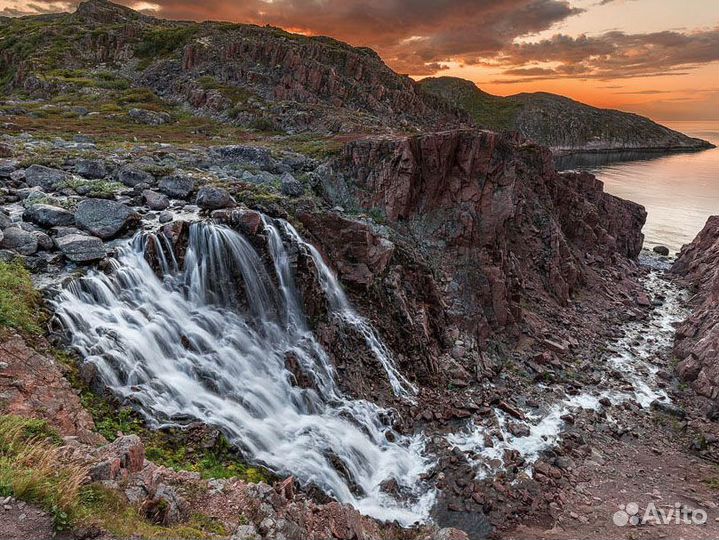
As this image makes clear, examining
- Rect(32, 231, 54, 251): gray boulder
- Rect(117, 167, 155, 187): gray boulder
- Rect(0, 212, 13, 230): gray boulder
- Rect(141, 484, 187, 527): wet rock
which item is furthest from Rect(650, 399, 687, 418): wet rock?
Rect(0, 212, 13, 230): gray boulder

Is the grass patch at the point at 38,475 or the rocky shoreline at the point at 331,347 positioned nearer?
the grass patch at the point at 38,475

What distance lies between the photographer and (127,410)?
12680mm

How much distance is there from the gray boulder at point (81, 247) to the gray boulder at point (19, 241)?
32.6 inches

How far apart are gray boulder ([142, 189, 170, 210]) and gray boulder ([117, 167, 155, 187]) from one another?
7.68 ft

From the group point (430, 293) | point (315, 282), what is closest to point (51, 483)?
point (315, 282)

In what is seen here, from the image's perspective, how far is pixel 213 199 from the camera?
22.5 meters

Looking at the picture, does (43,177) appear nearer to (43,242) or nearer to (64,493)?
(43,242)

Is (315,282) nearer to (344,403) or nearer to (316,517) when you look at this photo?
(344,403)

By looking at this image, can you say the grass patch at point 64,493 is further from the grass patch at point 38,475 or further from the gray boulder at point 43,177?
the gray boulder at point 43,177

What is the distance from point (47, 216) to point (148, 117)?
39.2 meters

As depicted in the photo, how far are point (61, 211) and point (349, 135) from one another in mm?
29916

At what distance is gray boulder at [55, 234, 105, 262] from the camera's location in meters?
16.7

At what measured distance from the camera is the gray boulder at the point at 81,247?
54.9 feet
